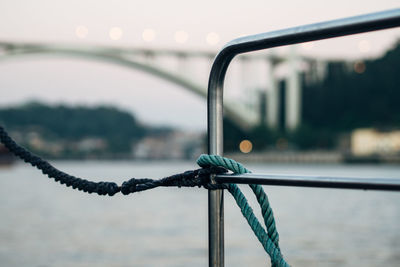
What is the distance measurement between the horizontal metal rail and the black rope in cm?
4

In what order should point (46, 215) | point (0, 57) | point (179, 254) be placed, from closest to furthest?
1. point (179, 254)
2. point (46, 215)
3. point (0, 57)

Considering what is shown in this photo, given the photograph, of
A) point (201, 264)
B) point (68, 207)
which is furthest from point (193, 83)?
point (201, 264)

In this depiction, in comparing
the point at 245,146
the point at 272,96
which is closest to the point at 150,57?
the point at 272,96

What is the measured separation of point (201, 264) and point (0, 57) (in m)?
15.7

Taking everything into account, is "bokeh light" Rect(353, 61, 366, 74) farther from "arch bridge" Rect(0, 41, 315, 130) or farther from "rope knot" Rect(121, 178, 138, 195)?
"rope knot" Rect(121, 178, 138, 195)

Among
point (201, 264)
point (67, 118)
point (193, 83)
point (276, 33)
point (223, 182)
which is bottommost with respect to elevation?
point (201, 264)

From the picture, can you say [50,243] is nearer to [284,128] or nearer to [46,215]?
[46,215]

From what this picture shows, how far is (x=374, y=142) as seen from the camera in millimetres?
39625

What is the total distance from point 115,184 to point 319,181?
1.26 feet

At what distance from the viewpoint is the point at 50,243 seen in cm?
676

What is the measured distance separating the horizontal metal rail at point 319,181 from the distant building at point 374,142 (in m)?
38.5

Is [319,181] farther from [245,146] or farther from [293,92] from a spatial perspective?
[245,146]

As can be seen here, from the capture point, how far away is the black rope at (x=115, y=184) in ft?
2.71

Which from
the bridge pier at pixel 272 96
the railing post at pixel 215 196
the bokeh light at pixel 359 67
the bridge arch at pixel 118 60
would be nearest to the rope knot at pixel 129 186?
the railing post at pixel 215 196
